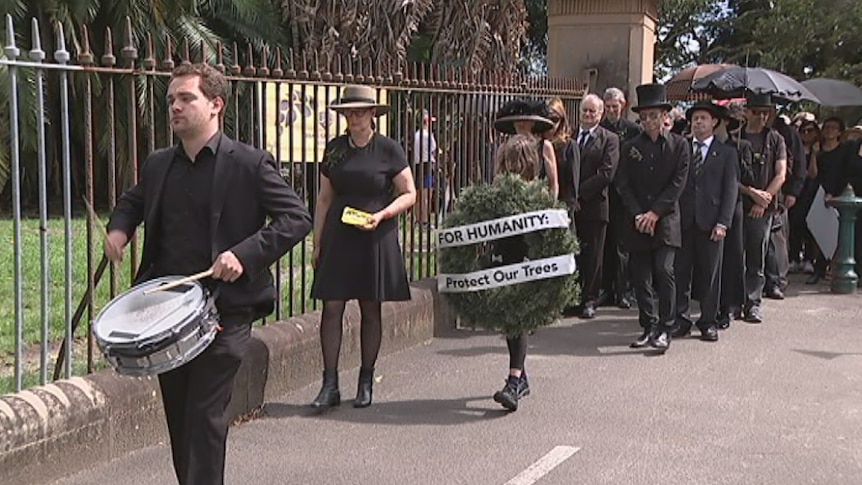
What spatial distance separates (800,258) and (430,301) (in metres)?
6.66

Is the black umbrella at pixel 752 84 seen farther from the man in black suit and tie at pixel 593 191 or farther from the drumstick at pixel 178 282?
the drumstick at pixel 178 282

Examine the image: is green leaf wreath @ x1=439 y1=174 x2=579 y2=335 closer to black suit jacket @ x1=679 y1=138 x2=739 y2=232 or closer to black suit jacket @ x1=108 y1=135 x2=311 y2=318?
black suit jacket @ x1=679 y1=138 x2=739 y2=232

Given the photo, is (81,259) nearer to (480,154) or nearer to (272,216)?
(480,154)

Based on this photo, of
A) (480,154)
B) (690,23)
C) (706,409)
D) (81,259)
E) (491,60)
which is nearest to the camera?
(706,409)

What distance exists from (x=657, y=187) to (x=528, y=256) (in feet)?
6.92

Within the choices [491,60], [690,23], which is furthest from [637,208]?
[690,23]

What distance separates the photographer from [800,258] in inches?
510

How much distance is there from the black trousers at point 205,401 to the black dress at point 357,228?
7.01ft

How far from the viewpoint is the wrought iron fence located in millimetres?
4969

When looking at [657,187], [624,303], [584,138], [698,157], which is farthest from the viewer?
[624,303]

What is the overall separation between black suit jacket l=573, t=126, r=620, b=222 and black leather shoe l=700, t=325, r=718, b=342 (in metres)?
1.53

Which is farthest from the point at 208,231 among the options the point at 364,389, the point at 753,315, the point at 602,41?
the point at 602,41

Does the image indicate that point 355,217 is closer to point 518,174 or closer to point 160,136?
point 518,174

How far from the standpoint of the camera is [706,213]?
828cm
